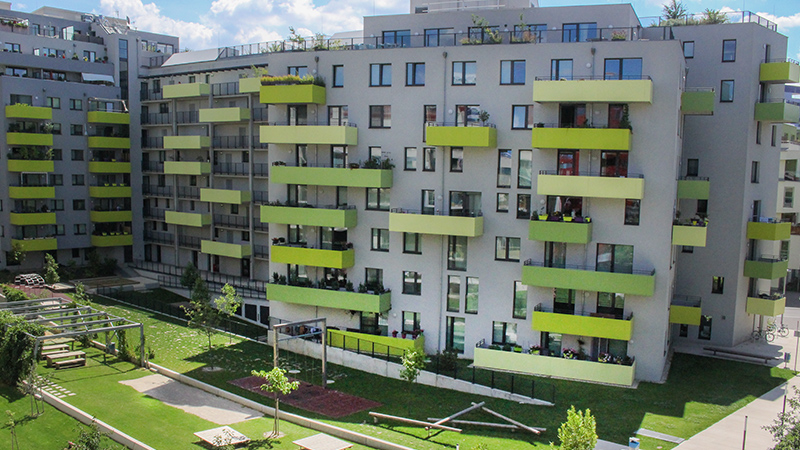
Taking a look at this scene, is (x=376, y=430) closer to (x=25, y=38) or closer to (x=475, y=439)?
(x=475, y=439)

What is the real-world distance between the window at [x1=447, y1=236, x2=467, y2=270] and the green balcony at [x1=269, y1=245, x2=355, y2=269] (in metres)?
6.58

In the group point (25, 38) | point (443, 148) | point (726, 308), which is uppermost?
point (25, 38)

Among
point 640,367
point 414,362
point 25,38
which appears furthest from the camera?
point 25,38

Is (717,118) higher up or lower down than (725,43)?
lower down

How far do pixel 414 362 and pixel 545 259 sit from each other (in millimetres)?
10443

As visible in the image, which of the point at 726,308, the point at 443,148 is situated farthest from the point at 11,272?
the point at 726,308

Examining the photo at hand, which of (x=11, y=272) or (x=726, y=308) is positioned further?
(x=11, y=272)

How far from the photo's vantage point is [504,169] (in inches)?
1597

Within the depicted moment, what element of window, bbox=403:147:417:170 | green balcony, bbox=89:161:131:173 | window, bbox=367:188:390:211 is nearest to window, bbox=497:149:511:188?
window, bbox=403:147:417:170

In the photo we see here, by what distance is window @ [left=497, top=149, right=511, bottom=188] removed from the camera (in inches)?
1593

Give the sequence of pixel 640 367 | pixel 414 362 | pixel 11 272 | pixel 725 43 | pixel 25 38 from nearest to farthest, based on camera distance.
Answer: pixel 414 362 → pixel 640 367 → pixel 725 43 → pixel 11 272 → pixel 25 38

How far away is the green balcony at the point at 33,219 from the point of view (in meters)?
62.5

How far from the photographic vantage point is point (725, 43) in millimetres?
43906

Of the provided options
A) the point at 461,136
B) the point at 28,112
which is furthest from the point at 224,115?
the point at 461,136
